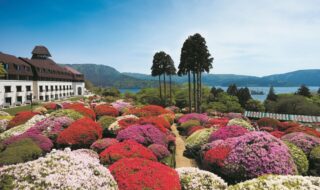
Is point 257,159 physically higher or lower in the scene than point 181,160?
higher

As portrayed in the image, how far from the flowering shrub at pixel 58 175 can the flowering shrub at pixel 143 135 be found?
7.60 meters

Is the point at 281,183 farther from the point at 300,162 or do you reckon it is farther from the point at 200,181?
the point at 300,162

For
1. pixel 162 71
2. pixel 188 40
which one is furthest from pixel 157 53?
pixel 188 40

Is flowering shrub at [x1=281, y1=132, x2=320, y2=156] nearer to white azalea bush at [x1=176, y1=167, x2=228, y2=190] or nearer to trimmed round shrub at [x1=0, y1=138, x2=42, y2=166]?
white azalea bush at [x1=176, y1=167, x2=228, y2=190]

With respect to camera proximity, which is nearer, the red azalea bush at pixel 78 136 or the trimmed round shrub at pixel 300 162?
the trimmed round shrub at pixel 300 162

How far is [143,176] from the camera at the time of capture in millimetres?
7180

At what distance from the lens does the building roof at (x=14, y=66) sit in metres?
47.1

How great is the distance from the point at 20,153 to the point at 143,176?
692cm

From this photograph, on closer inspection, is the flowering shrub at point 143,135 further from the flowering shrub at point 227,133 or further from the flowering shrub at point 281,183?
the flowering shrub at point 281,183

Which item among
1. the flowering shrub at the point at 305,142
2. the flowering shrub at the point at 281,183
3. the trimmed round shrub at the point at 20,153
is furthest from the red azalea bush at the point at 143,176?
the flowering shrub at the point at 305,142

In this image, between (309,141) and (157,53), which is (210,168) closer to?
(309,141)

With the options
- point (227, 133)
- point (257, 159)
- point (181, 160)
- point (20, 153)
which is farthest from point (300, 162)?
point (20, 153)

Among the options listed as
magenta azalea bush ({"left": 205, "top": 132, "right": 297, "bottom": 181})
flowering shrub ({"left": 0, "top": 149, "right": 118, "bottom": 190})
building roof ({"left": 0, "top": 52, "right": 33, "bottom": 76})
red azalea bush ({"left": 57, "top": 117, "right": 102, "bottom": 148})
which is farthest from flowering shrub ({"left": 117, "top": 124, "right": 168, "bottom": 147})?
building roof ({"left": 0, "top": 52, "right": 33, "bottom": 76})

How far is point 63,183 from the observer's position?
5.51 m
